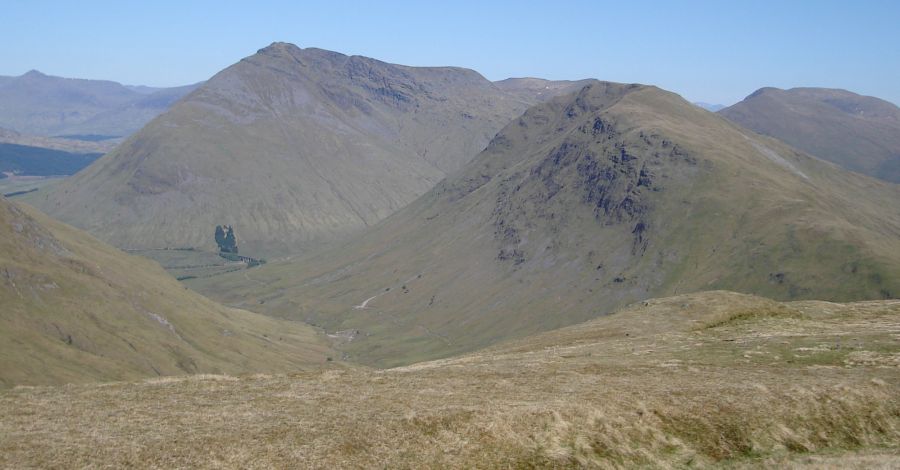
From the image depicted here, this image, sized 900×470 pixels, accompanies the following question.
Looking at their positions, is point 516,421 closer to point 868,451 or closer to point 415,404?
point 415,404

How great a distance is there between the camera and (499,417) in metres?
44.1

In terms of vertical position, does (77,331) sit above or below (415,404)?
below

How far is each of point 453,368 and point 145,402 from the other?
2794cm

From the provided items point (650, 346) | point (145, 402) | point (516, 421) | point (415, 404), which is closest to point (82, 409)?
point (145, 402)

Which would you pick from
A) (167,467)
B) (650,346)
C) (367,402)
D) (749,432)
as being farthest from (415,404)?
(650,346)

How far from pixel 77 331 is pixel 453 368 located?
15928 centimetres

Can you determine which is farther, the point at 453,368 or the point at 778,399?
the point at 453,368

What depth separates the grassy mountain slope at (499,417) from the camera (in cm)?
3906

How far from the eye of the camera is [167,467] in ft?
118

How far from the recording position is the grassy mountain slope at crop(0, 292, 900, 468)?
3906cm

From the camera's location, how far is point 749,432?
4650cm

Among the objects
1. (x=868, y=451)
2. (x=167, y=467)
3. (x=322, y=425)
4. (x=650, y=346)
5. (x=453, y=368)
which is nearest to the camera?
(x=167, y=467)

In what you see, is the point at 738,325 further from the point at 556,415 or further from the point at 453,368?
the point at 556,415

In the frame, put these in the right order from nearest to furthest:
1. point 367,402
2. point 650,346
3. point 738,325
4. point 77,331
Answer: point 367,402
point 650,346
point 738,325
point 77,331
